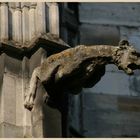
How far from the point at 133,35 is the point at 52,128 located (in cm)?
278

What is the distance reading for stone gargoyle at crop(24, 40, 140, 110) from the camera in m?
12.9

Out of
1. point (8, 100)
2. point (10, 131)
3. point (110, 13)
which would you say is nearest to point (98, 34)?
point (110, 13)

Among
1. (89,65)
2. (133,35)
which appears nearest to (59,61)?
(89,65)

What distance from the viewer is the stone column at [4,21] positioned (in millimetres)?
13438

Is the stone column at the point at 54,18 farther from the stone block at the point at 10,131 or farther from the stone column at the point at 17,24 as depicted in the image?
the stone block at the point at 10,131

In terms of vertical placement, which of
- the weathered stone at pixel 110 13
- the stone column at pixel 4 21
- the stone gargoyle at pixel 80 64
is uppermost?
the stone column at pixel 4 21

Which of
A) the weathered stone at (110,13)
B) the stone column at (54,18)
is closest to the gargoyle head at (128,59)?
the stone column at (54,18)

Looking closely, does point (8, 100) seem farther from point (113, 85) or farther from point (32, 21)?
point (113, 85)

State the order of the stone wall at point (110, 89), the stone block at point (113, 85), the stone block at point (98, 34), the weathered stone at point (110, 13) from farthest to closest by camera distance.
→ 1. the weathered stone at point (110, 13)
2. the stone block at point (98, 34)
3. the stone block at point (113, 85)
4. the stone wall at point (110, 89)

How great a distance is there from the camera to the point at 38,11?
44.5 ft

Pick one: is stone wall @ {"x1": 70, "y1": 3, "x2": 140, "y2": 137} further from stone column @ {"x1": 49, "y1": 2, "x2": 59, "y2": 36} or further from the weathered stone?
stone column @ {"x1": 49, "y1": 2, "x2": 59, "y2": 36}

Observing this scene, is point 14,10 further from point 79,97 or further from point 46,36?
point 79,97

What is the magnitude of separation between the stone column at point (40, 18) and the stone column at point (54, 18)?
0.07 meters

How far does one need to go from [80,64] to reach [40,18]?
2.41 ft
